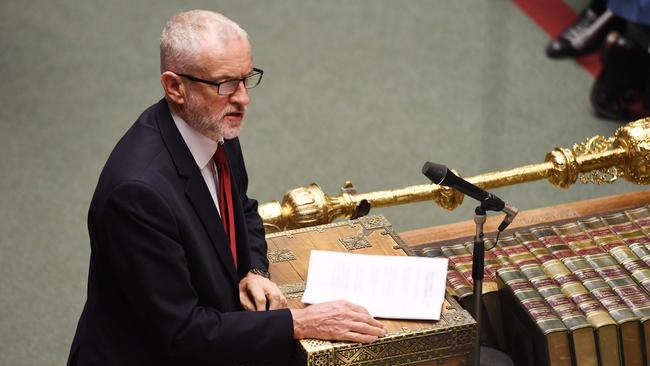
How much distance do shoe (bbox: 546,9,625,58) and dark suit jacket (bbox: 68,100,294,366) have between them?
396cm

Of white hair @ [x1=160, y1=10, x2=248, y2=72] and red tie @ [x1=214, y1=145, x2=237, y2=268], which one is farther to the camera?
red tie @ [x1=214, y1=145, x2=237, y2=268]

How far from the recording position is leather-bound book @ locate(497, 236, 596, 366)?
3.10 meters

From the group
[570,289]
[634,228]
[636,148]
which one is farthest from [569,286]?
[636,148]

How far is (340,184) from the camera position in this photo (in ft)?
17.3

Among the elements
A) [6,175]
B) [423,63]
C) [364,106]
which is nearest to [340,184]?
[364,106]

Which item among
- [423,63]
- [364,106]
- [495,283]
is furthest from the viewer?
[423,63]

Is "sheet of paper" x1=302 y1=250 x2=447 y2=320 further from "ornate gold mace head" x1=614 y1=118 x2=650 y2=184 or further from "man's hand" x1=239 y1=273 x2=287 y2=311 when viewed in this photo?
"ornate gold mace head" x1=614 y1=118 x2=650 y2=184

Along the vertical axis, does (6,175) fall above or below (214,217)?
below

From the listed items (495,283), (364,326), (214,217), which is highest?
(214,217)

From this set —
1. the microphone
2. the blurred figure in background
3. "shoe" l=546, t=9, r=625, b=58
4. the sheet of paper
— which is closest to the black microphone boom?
the microphone

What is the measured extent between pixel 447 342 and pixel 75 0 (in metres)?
4.74

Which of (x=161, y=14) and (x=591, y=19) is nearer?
(x=591, y=19)

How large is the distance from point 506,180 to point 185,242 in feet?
5.29

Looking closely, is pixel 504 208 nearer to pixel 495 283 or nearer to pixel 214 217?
→ pixel 495 283
